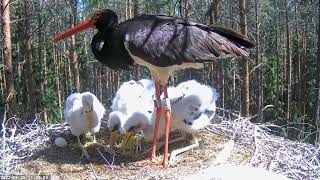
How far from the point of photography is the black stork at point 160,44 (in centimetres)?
541

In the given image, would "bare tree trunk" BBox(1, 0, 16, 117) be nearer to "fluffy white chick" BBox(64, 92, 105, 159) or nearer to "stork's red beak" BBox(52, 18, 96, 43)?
"fluffy white chick" BBox(64, 92, 105, 159)

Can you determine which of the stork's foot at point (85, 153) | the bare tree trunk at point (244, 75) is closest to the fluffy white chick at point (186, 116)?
the stork's foot at point (85, 153)

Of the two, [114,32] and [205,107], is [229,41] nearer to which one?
[205,107]

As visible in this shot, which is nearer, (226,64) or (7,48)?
(7,48)

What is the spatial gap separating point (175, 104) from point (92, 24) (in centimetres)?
135

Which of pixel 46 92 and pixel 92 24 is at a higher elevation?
pixel 92 24

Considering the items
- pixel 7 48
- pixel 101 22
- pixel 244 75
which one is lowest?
pixel 244 75

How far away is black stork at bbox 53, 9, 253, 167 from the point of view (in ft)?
17.8

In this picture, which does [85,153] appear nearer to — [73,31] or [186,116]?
[186,116]

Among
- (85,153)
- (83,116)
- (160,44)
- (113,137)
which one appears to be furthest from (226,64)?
(160,44)

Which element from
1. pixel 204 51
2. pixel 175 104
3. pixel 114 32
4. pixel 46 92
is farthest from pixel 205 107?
pixel 46 92

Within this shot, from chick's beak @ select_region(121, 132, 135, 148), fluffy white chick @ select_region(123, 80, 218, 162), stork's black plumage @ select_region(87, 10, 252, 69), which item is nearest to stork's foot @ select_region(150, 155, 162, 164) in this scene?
fluffy white chick @ select_region(123, 80, 218, 162)

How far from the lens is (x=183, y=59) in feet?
18.1

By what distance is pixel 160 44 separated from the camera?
5.46m
